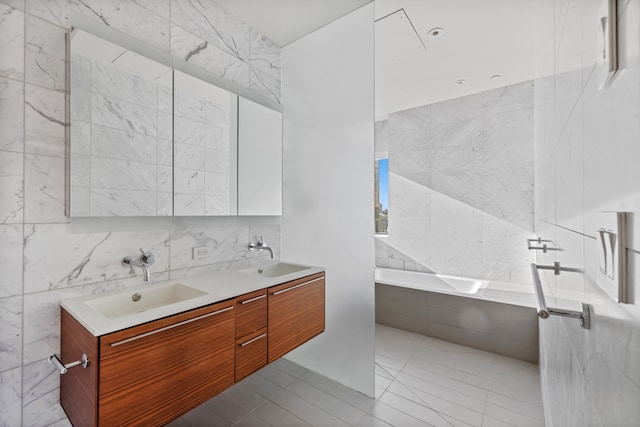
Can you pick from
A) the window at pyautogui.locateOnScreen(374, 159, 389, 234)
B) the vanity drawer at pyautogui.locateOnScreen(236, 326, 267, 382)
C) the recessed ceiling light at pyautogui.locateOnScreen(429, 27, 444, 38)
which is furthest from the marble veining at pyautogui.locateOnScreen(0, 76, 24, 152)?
the window at pyautogui.locateOnScreen(374, 159, 389, 234)

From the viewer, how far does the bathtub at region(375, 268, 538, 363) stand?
2496 millimetres

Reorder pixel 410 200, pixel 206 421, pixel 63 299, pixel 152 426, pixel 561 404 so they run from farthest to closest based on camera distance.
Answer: pixel 410 200 < pixel 206 421 < pixel 63 299 < pixel 152 426 < pixel 561 404

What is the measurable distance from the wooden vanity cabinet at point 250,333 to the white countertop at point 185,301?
0.20 feet

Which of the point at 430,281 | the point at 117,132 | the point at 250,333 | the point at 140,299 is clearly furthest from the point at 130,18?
the point at 430,281

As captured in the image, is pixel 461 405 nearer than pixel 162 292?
No

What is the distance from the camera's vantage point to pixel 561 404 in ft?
3.25

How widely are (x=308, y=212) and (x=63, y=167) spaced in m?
1.59

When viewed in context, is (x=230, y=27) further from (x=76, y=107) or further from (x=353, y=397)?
(x=353, y=397)

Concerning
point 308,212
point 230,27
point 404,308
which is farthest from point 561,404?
point 230,27

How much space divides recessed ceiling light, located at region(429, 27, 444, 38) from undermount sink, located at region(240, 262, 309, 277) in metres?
2.11

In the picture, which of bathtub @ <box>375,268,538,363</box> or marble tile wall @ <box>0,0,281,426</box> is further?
bathtub @ <box>375,268,538,363</box>

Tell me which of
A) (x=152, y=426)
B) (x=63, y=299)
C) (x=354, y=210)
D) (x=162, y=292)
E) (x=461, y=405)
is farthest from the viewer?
(x=354, y=210)

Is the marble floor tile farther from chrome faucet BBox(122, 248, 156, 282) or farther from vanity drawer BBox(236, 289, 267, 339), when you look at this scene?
chrome faucet BBox(122, 248, 156, 282)

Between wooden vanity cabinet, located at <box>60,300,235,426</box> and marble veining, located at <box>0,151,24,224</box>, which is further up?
marble veining, located at <box>0,151,24,224</box>
